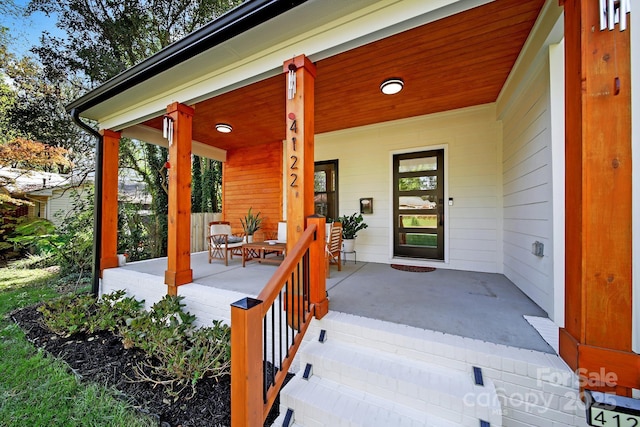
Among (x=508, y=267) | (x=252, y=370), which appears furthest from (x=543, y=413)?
(x=508, y=267)

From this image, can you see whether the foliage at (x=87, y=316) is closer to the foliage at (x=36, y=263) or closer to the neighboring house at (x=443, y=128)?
the neighboring house at (x=443, y=128)

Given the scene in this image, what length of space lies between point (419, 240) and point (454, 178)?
1.22 meters

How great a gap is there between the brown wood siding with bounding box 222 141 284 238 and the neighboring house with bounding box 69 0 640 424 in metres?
0.06

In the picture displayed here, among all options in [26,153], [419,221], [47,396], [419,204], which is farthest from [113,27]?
[419,221]

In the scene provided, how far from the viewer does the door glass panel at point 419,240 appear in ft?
13.9

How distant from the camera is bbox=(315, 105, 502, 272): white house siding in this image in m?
3.78

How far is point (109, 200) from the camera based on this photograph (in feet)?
12.9

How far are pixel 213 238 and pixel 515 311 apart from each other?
468 centimetres

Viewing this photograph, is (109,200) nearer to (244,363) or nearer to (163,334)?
(163,334)

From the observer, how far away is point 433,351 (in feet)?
5.52

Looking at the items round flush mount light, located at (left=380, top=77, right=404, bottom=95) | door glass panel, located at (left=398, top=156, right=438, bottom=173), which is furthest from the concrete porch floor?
round flush mount light, located at (left=380, top=77, right=404, bottom=95)

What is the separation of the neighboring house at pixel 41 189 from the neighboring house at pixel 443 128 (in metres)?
5.11

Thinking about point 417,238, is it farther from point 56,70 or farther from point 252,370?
point 56,70

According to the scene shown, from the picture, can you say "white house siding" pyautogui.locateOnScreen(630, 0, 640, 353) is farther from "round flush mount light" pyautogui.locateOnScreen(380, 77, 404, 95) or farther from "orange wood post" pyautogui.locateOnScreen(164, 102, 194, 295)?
"orange wood post" pyautogui.locateOnScreen(164, 102, 194, 295)
